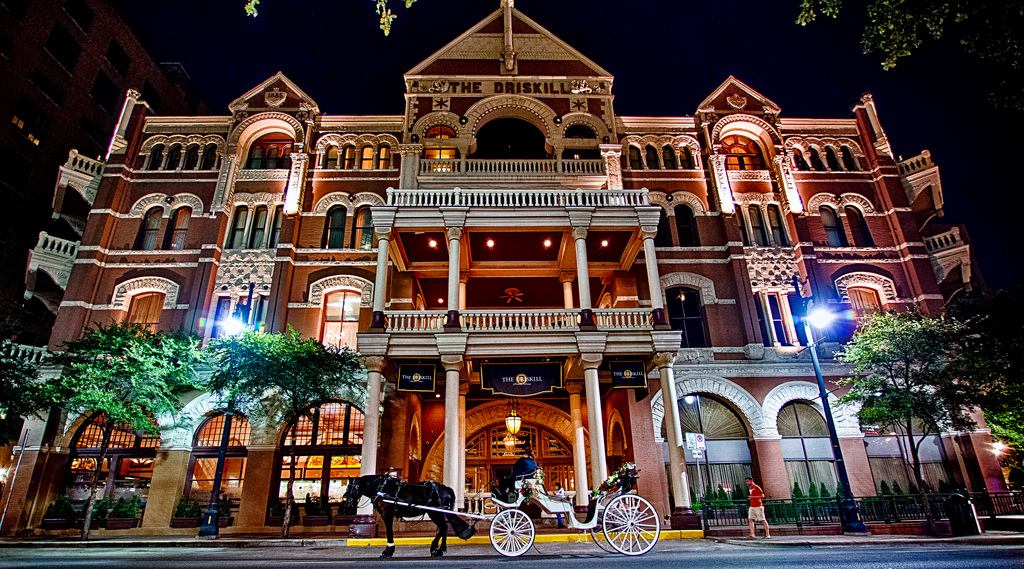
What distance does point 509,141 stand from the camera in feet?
80.3

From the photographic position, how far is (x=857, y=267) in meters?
21.9

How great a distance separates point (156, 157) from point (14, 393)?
1262 cm

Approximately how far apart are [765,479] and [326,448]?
15574 millimetres

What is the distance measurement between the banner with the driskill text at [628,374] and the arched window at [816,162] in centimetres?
1512

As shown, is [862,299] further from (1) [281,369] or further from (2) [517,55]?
(1) [281,369]

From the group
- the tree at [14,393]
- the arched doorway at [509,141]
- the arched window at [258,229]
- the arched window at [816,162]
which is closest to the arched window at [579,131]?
the arched doorway at [509,141]

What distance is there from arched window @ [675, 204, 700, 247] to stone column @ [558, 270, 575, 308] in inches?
221

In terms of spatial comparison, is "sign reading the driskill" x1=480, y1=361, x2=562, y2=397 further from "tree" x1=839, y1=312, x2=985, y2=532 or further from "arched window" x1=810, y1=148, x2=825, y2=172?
"arched window" x1=810, y1=148, x2=825, y2=172

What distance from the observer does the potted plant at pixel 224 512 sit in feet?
56.6

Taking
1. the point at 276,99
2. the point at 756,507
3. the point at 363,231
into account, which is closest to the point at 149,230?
the point at 276,99

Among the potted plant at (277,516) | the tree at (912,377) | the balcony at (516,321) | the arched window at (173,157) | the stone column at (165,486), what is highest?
the arched window at (173,157)

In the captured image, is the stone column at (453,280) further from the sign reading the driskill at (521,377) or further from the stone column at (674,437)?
the stone column at (674,437)

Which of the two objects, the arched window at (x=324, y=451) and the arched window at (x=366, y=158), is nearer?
the arched window at (x=324, y=451)

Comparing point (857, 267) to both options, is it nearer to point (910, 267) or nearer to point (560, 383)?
point (910, 267)
